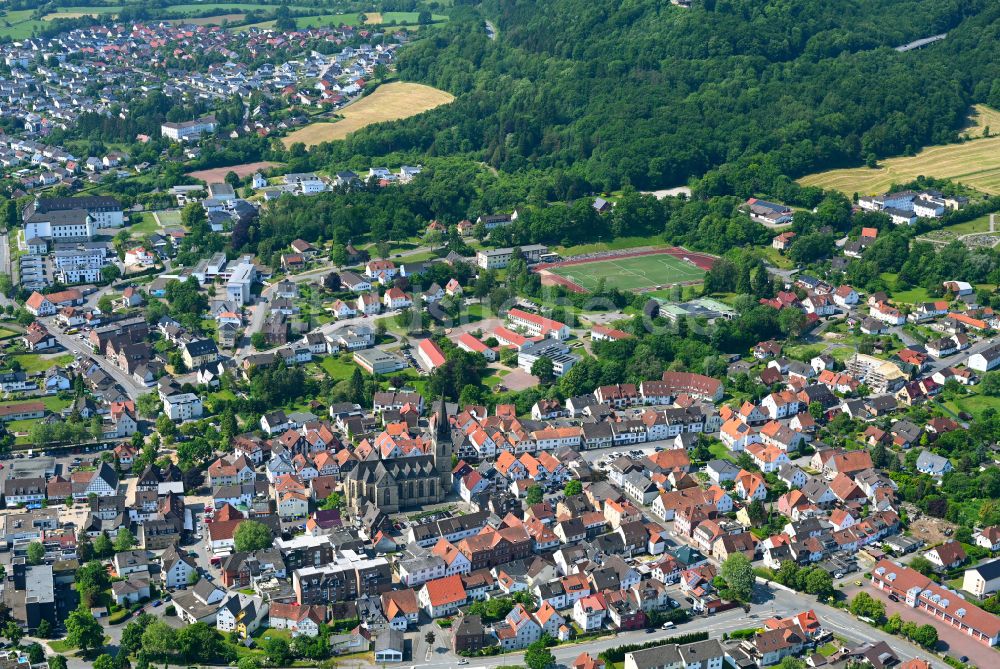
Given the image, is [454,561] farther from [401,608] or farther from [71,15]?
[71,15]

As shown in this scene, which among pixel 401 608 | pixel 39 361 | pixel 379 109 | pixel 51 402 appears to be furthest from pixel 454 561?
pixel 379 109

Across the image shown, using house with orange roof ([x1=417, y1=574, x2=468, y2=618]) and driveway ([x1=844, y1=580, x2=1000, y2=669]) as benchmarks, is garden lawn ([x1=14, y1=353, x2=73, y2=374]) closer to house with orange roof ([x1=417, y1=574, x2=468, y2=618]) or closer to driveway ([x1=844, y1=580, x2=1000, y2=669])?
house with orange roof ([x1=417, y1=574, x2=468, y2=618])

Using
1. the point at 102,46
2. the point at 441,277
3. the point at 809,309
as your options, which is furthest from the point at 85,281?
the point at 102,46

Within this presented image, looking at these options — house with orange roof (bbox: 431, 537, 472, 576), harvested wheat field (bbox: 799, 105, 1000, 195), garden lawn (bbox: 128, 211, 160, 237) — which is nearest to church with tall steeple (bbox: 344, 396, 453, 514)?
house with orange roof (bbox: 431, 537, 472, 576)

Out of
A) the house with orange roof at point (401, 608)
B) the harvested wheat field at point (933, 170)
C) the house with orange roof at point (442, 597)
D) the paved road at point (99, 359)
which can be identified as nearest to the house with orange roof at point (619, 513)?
the house with orange roof at point (442, 597)

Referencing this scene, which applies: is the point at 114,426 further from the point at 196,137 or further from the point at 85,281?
the point at 196,137

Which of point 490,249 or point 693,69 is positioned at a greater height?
point 693,69
